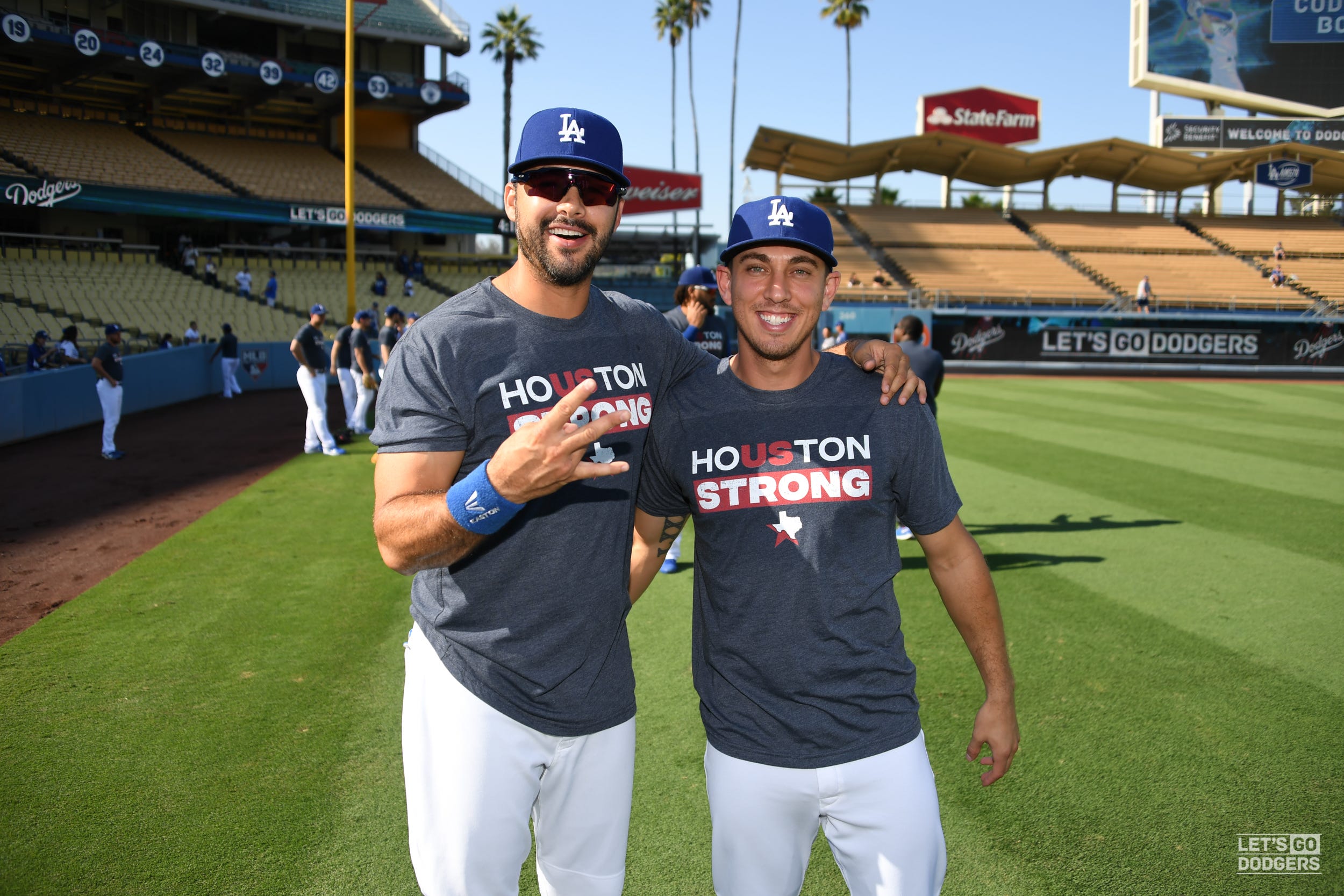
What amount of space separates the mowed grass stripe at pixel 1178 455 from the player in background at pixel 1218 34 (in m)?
37.4

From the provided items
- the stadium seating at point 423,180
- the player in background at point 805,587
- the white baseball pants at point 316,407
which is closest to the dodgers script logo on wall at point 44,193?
the stadium seating at point 423,180

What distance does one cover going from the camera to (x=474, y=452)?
2.44 m

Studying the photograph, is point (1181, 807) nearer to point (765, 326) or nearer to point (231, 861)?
point (765, 326)

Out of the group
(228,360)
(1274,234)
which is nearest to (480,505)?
(228,360)

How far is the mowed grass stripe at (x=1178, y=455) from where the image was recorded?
11188 mm

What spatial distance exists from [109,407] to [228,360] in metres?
9.11

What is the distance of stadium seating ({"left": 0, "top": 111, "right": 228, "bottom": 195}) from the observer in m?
30.7

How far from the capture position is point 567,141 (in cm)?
257

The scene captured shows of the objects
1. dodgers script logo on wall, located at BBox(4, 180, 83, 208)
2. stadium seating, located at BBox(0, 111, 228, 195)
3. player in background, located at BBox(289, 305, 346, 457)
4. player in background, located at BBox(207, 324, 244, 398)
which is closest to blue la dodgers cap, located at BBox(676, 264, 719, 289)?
player in background, located at BBox(289, 305, 346, 457)

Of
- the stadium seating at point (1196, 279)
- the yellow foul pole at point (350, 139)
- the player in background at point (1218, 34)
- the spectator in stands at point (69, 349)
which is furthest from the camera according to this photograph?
the player in background at point (1218, 34)

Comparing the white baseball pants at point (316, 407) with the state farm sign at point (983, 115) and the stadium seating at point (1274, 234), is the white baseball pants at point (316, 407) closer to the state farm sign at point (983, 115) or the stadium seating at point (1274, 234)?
the state farm sign at point (983, 115)

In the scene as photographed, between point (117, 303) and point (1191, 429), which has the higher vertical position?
point (117, 303)

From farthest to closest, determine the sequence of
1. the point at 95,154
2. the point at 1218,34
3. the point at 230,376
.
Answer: the point at 1218,34 < the point at 95,154 < the point at 230,376

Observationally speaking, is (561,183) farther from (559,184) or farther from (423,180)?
(423,180)
